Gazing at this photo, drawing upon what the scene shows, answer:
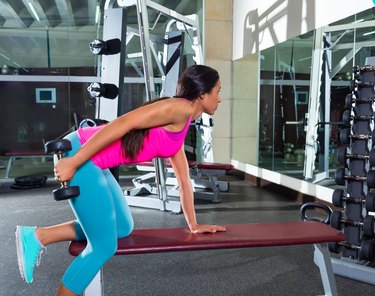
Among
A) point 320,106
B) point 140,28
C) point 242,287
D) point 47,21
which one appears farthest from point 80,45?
point 242,287

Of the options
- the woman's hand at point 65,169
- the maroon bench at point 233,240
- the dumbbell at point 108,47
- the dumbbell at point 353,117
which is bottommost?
the maroon bench at point 233,240

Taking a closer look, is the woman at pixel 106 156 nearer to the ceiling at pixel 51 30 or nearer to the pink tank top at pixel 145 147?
the pink tank top at pixel 145 147

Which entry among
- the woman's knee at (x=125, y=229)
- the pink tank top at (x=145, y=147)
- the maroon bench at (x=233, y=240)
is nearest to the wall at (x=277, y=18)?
the maroon bench at (x=233, y=240)

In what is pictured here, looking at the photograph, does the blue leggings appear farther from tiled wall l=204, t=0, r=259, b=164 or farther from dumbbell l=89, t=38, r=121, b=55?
tiled wall l=204, t=0, r=259, b=164

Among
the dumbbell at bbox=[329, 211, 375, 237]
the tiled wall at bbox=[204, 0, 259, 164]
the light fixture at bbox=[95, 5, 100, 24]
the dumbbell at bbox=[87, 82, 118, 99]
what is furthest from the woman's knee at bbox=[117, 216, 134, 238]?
the light fixture at bbox=[95, 5, 100, 24]

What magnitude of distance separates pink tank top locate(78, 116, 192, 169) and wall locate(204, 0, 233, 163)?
15.3 ft

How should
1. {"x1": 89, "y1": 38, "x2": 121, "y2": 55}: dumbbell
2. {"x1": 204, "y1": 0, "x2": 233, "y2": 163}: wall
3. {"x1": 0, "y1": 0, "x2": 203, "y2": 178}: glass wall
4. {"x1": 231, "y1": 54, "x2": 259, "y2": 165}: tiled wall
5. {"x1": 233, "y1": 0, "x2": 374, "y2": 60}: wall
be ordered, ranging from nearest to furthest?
1. {"x1": 89, "y1": 38, "x2": 121, "y2": 55}: dumbbell
2. {"x1": 233, "y1": 0, "x2": 374, "y2": 60}: wall
3. {"x1": 231, "y1": 54, "x2": 259, "y2": 165}: tiled wall
4. {"x1": 0, "y1": 0, "x2": 203, "y2": 178}: glass wall
5. {"x1": 204, "y1": 0, "x2": 233, "y2": 163}: wall

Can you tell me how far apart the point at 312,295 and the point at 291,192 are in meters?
2.54

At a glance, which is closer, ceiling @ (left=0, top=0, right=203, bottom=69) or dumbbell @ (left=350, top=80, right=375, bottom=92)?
dumbbell @ (left=350, top=80, right=375, bottom=92)

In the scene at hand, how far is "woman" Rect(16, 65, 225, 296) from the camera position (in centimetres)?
131

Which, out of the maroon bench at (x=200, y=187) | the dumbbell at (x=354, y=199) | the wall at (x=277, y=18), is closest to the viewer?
the dumbbell at (x=354, y=199)

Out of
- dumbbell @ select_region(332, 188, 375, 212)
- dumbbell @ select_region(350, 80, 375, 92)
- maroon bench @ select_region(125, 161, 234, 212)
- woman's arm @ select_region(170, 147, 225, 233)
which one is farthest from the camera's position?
maroon bench @ select_region(125, 161, 234, 212)

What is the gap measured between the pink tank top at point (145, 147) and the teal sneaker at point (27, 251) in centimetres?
40

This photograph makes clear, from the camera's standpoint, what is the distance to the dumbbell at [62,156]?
1271mm
